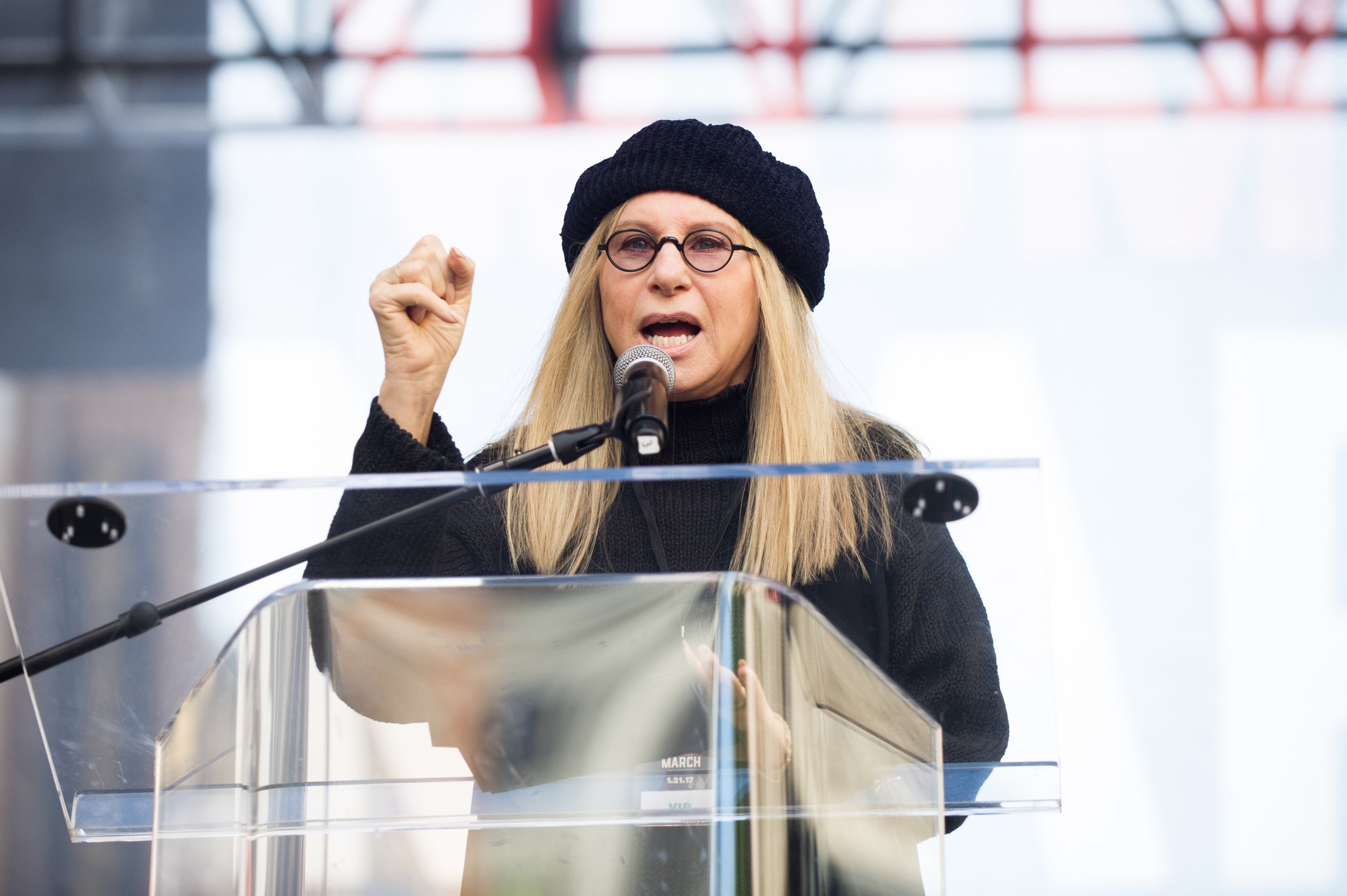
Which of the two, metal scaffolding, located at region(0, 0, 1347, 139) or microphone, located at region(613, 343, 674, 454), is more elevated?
metal scaffolding, located at region(0, 0, 1347, 139)

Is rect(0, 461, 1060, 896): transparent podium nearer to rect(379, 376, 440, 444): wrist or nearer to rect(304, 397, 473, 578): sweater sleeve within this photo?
rect(304, 397, 473, 578): sweater sleeve

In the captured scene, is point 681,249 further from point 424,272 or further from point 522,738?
point 522,738

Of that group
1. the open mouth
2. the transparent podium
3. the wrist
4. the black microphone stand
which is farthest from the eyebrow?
the transparent podium

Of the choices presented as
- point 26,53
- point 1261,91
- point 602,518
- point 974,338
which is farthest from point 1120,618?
point 26,53

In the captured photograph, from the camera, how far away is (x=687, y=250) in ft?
4.85

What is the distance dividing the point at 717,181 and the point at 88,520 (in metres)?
0.89

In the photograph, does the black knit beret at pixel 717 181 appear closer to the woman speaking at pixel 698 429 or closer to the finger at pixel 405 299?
the woman speaking at pixel 698 429

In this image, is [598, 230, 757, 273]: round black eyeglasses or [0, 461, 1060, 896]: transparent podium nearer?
[0, 461, 1060, 896]: transparent podium

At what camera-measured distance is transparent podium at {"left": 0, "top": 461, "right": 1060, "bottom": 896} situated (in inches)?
29.7

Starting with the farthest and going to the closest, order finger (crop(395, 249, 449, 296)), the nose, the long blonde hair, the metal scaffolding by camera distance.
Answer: the metal scaffolding → the nose → the long blonde hair → finger (crop(395, 249, 449, 296))

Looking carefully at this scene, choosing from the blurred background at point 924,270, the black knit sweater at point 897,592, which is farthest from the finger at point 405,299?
the blurred background at point 924,270

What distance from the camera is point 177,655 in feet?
2.63

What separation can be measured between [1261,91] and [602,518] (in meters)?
2.33

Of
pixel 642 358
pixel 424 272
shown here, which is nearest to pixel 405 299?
pixel 424 272
